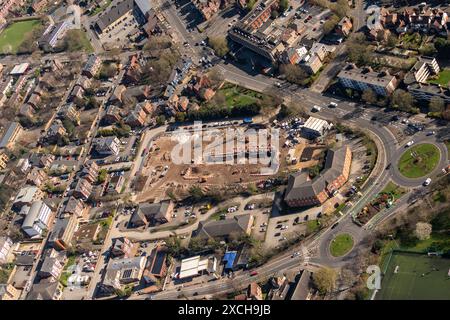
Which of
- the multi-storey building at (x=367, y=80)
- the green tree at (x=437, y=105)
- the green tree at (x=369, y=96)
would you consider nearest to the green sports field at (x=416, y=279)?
the green tree at (x=437, y=105)

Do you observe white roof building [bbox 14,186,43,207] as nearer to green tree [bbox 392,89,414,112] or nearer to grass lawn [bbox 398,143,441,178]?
grass lawn [bbox 398,143,441,178]

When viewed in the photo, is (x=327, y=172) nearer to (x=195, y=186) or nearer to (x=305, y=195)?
(x=305, y=195)

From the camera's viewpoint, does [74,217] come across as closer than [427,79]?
No

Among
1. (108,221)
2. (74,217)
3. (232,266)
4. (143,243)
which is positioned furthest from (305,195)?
(74,217)

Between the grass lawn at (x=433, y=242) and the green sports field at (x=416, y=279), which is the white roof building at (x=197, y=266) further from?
the grass lawn at (x=433, y=242)

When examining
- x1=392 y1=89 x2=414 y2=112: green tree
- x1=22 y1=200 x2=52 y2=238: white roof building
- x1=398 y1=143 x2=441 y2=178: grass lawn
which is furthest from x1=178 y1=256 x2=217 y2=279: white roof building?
x1=392 y1=89 x2=414 y2=112: green tree

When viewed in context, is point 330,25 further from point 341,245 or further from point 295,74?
point 341,245
